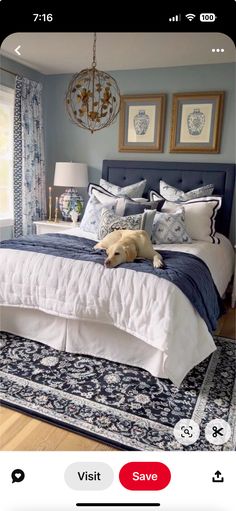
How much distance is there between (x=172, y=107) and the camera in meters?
3.45

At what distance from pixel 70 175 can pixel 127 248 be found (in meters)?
1.81

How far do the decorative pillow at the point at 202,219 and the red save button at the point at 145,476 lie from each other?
2.47 metres

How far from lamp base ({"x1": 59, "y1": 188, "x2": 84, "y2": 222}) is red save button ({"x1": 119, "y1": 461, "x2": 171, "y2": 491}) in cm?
330

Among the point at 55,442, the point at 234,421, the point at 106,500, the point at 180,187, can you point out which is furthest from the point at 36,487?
the point at 180,187

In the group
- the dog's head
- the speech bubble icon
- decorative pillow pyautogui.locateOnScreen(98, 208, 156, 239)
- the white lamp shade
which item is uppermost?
the white lamp shade

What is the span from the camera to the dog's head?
2.01 m

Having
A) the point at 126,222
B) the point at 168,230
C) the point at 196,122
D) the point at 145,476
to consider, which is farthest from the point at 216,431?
the point at 196,122

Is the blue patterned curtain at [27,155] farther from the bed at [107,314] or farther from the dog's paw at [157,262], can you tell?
the dog's paw at [157,262]

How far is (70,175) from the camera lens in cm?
369

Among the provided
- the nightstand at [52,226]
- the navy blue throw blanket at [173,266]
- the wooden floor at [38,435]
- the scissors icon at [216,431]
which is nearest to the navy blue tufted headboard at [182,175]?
the nightstand at [52,226]

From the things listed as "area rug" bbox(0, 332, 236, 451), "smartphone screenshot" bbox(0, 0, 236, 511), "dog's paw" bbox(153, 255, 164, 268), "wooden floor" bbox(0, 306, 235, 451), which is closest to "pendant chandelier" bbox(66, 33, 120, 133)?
"smartphone screenshot" bbox(0, 0, 236, 511)

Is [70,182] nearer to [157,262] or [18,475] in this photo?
[157,262]
